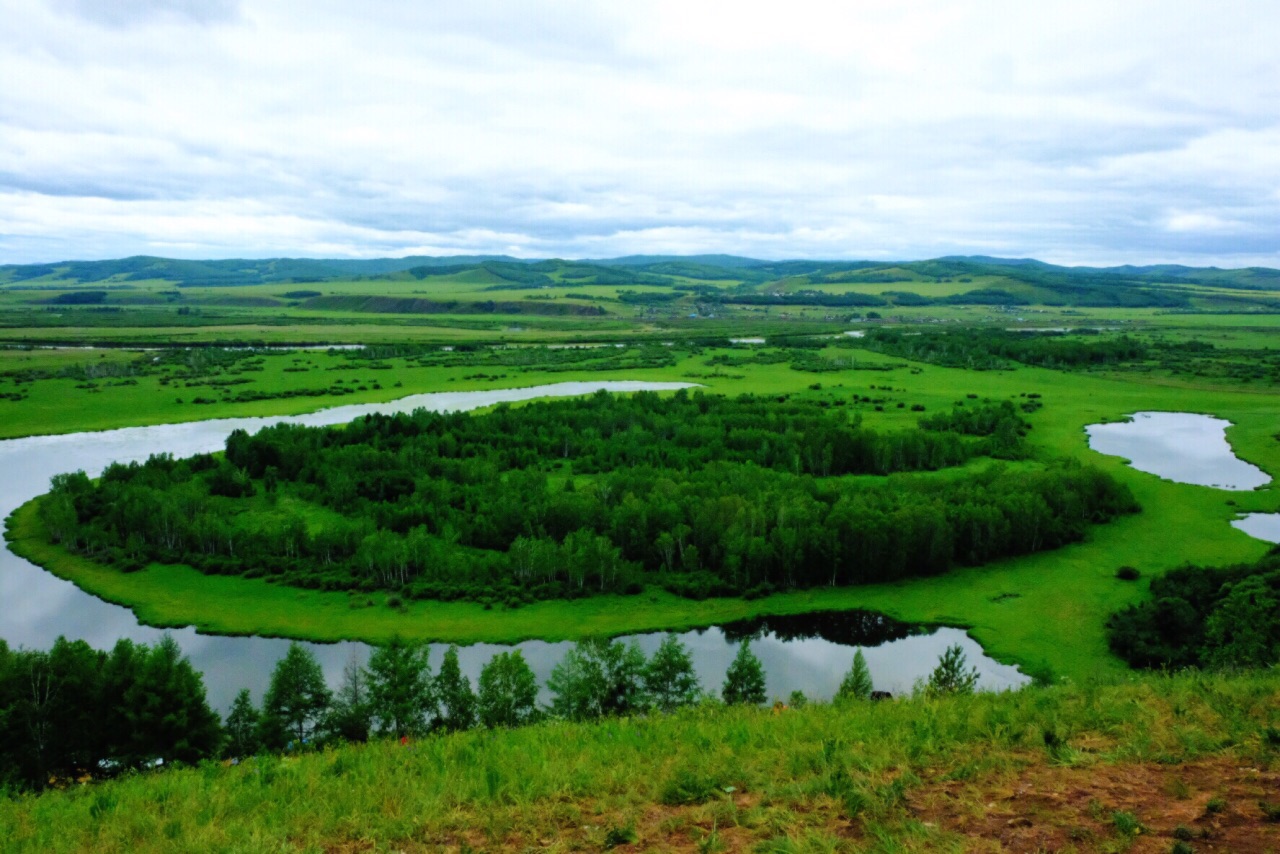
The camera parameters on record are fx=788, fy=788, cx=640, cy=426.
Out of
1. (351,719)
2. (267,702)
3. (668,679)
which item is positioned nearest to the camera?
(351,719)

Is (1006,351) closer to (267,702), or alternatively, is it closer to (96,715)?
(267,702)

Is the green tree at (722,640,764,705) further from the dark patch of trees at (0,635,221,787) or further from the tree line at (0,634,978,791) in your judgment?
the dark patch of trees at (0,635,221,787)

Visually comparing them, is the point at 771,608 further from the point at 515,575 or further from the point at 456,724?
the point at 456,724

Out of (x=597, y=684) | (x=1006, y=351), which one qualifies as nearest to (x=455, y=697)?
(x=597, y=684)

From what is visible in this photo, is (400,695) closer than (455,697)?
No

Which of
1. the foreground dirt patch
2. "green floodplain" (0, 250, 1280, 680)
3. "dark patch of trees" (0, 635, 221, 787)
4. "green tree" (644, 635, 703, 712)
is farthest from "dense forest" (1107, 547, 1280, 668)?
"dark patch of trees" (0, 635, 221, 787)

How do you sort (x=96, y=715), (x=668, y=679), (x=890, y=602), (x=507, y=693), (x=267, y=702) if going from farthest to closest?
1. (x=890, y=602)
2. (x=668, y=679)
3. (x=267, y=702)
4. (x=507, y=693)
5. (x=96, y=715)

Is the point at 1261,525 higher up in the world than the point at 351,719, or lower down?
higher up

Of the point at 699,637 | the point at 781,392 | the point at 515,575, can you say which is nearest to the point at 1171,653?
the point at 699,637
